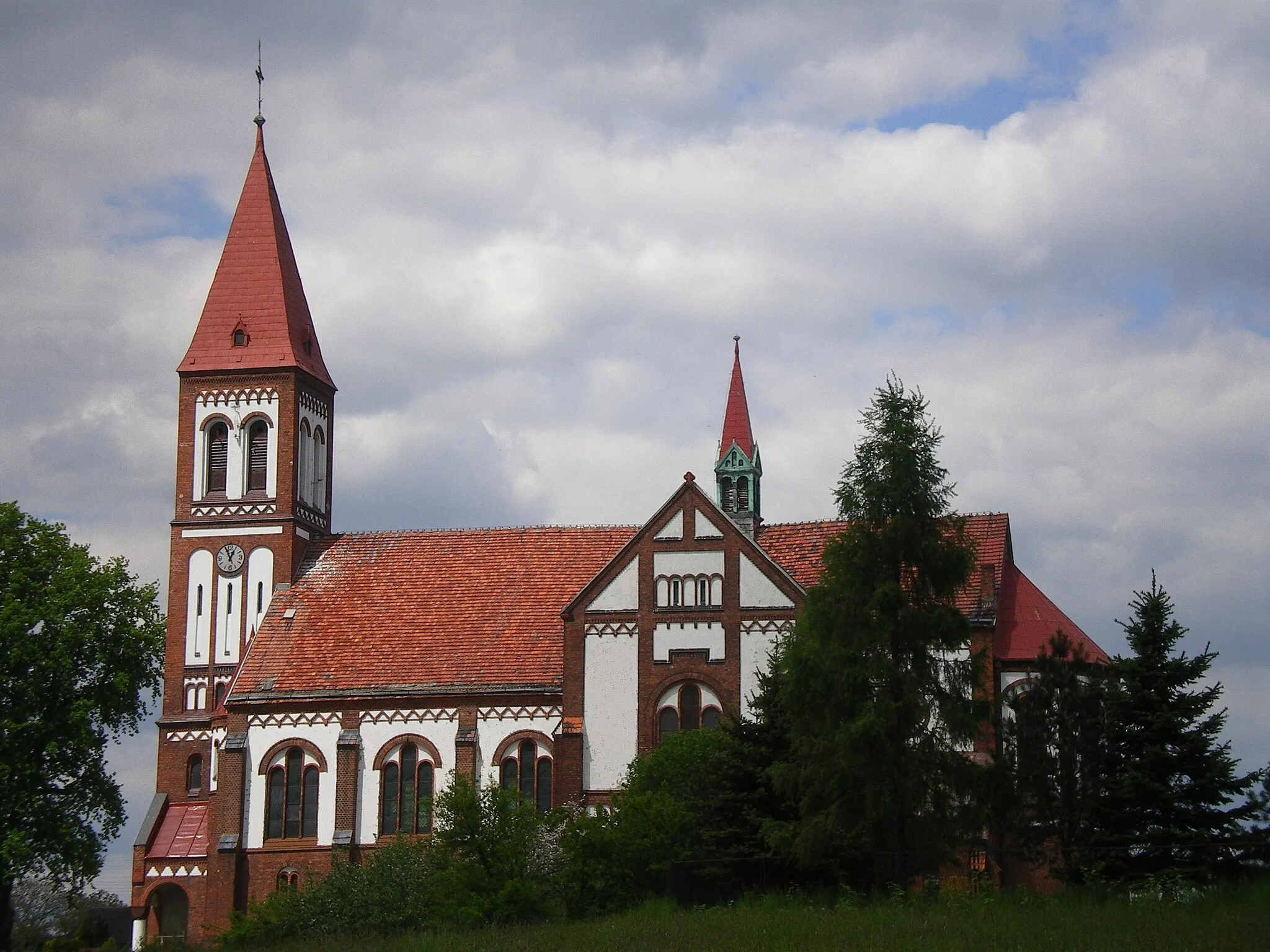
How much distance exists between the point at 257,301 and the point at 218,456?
20.1 feet

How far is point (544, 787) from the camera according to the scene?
57719 mm

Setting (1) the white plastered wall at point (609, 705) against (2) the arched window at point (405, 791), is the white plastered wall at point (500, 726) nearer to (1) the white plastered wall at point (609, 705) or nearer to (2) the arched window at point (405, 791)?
(2) the arched window at point (405, 791)

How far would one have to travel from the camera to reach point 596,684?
55.2 metres

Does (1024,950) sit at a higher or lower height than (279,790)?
lower

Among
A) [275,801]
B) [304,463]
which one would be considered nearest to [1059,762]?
[275,801]

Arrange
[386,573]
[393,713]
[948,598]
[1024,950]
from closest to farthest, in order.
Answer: [1024,950]
[948,598]
[393,713]
[386,573]

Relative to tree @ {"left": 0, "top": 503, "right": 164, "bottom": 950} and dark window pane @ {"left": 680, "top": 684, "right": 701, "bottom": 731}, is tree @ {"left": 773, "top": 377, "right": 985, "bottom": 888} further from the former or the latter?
tree @ {"left": 0, "top": 503, "right": 164, "bottom": 950}

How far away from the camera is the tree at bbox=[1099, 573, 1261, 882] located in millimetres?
40719

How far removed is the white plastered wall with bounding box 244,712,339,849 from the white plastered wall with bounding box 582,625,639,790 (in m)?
9.23

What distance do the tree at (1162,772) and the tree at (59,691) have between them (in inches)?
1204

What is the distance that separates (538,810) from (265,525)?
1518cm

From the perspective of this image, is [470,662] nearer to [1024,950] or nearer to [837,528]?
[837,528]

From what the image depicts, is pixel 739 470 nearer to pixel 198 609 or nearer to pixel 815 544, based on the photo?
pixel 815 544

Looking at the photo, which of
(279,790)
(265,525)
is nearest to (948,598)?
(279,790)
